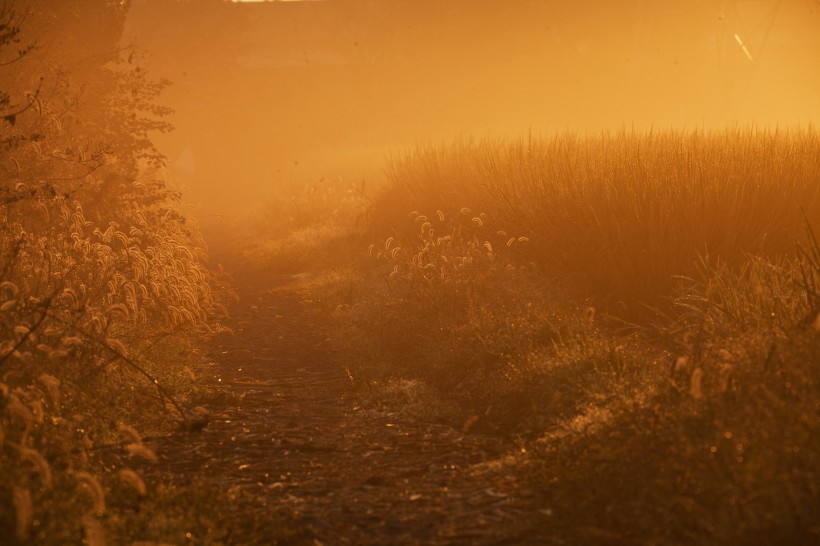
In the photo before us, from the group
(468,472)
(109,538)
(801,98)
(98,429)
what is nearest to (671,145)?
(468,472)

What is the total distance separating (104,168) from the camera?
13.1 metres

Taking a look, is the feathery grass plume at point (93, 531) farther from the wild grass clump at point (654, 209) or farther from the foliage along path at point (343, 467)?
the wild grass clump at point (654, 209)

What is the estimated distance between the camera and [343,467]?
583 centimetres

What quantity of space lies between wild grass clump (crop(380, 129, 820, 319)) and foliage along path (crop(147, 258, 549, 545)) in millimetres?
3129

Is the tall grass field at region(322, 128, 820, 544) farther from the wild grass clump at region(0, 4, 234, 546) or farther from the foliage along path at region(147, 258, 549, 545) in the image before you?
the wild grass clump at region(0, 4, 234, 546)

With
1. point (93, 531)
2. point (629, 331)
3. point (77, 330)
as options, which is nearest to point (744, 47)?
point (629, 331)

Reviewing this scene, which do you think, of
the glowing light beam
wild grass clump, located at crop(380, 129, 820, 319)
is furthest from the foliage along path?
the glowing light beam

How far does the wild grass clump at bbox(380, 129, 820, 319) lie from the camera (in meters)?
8.82

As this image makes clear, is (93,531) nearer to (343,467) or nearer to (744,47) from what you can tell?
(343,467)

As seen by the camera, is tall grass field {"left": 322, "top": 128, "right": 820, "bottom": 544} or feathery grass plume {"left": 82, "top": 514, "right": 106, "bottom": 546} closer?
feathery grass plume {"left": 82, "top": 514, "right": 106, "bottom": 546}

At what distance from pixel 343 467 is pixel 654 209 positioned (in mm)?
4980

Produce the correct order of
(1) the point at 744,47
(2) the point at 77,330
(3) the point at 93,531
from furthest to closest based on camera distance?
(1) the point at 744,47, (2) the point at 77,330, (3) the point at 93,531

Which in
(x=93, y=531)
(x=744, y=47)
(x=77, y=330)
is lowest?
(x=93, y=531)

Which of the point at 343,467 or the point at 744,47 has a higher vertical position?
the point at 744,47
